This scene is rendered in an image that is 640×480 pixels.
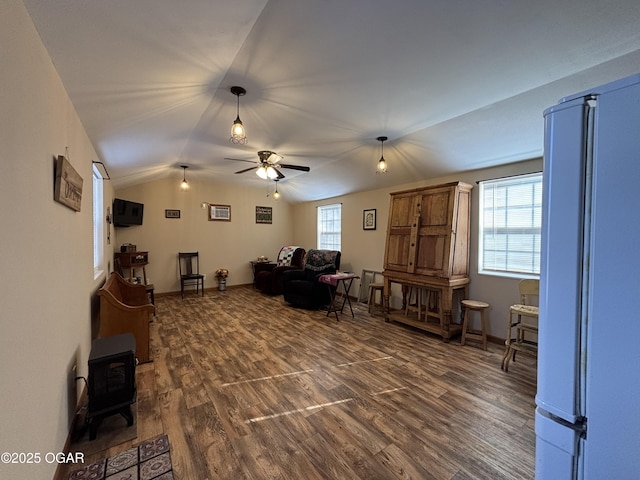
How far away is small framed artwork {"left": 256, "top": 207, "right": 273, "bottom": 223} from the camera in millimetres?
7273

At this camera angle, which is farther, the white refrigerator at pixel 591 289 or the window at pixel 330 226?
the window at pixel 330 226

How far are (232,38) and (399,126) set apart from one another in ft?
6.70

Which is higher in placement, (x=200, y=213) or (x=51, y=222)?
(x=200, y=213)

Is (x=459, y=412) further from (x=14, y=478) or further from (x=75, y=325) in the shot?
(x=75, y=325)

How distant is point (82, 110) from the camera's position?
80.3 inches

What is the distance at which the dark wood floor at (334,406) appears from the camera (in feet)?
5.40

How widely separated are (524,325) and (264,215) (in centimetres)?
604

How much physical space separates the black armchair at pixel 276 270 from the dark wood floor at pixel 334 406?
7.47ft

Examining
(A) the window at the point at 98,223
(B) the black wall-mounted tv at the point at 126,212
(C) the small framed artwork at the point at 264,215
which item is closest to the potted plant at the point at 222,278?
(C) the small framed artwork at the point at 264,215

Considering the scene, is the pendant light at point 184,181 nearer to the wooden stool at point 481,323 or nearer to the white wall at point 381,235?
the white wall at point 381,235

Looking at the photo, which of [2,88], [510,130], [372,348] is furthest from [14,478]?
[510,130]

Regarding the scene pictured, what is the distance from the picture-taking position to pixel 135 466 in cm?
161

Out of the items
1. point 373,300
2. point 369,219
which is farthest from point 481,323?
point 369,219

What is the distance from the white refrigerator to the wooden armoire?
3096 millimetres
